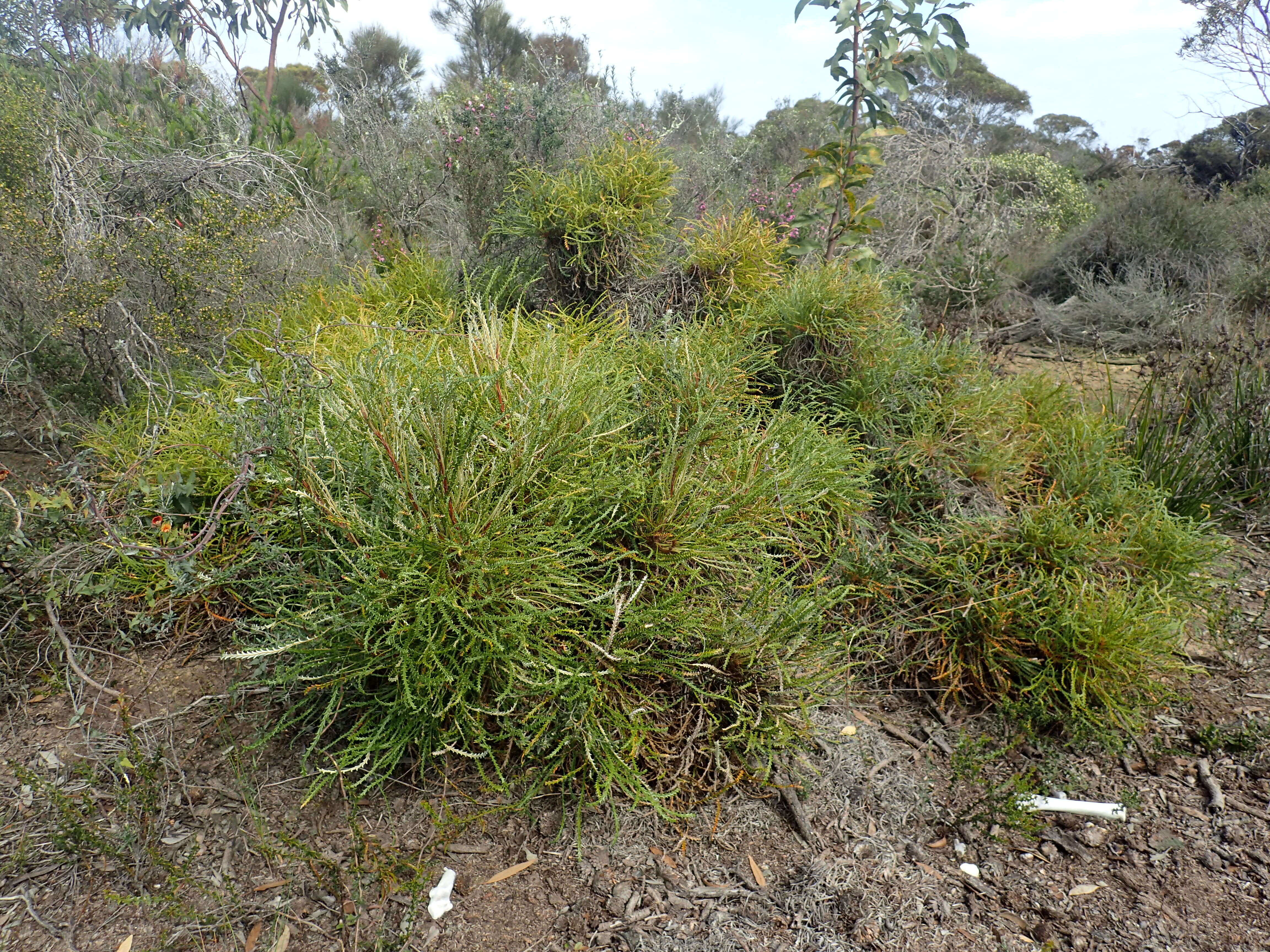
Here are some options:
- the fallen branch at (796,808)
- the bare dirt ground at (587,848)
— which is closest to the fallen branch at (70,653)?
the bare dirt ground at (587,848)

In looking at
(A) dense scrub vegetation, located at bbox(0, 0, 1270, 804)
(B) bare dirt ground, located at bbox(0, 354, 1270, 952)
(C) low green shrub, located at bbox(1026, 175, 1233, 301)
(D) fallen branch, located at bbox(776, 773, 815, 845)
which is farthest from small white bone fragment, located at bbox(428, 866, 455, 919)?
(C) low green shrub, located at bbox(1026, 175, 1233, 301)

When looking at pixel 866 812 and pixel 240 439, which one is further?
pixel 240 439

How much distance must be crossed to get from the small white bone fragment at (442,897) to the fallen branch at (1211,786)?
231cm

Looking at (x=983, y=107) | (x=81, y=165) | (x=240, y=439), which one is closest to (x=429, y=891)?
(x=240, y=439)

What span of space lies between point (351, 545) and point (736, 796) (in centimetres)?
135

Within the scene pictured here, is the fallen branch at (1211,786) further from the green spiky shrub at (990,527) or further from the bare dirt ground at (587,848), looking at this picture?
the green spiky shrub at (990,527)

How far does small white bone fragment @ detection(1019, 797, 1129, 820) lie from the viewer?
228 cm

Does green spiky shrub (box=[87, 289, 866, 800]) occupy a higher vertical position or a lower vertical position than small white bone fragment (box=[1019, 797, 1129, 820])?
higher

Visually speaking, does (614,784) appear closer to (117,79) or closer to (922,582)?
(922,582)

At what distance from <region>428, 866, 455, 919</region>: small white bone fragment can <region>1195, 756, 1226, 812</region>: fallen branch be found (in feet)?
7.57

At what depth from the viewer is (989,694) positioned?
8.91 feet

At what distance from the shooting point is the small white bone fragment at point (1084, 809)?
2279mm

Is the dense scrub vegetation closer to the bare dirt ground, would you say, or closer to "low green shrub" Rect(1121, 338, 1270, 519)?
"low green shrub" Rect(1121, 338, 1270, 519)

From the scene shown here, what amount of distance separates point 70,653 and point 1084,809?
10.2ft
